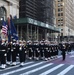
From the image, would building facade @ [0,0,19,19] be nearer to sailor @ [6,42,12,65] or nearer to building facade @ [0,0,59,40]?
building facade @ [0,0,59,40]

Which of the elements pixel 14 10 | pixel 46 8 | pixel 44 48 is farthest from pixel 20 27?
pixel 44 48

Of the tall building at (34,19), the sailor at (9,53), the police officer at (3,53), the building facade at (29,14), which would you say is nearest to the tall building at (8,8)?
the building facade at (29,14)

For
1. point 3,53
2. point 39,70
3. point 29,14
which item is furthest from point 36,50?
point 29,14

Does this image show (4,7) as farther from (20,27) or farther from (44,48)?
(44,48)

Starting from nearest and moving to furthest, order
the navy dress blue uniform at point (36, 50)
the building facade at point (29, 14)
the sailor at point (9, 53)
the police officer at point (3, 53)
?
the police officer at point (3, 53), the sailor at point (9, 53), the navy dress blue uniform at point (36, 50), the building facade at point (29, 14)

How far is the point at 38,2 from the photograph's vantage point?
6247 cm

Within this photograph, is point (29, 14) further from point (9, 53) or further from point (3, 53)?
point (3, 53)

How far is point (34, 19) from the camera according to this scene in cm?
5628

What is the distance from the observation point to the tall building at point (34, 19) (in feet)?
146

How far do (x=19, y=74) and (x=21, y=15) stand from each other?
4183 centimetres

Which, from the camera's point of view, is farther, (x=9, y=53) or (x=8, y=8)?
(x=8, y=8)

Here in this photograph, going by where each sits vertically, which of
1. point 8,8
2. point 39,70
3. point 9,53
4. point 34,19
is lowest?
point 39,70

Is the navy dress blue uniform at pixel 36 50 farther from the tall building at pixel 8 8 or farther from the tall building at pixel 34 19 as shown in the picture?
the tall building at pixel 8 8

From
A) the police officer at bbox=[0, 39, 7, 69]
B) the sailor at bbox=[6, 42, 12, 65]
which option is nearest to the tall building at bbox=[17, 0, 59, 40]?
the sailor at bbox=[6, 42, 12, 65]
